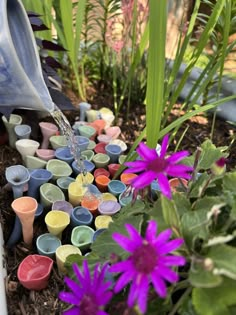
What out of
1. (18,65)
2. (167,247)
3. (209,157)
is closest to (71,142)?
(18,65)

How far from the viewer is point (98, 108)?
1516 mm

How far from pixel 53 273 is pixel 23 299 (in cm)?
7

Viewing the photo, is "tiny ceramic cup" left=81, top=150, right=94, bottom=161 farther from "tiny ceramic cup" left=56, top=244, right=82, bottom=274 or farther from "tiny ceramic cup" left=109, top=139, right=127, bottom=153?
"tiny ceramic cup" left=56, top=244, right=82, bottom=274

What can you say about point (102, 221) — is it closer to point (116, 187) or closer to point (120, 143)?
point (116, 187)

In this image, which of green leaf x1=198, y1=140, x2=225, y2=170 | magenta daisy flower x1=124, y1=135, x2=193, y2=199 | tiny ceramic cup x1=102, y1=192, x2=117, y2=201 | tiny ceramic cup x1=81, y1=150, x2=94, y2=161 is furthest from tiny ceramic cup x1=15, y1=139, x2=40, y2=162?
magenta daisy flower x1=124, y1=135, x2=193, y2=199

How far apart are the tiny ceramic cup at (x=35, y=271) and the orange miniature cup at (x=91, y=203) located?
168mm

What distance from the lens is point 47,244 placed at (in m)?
0.96

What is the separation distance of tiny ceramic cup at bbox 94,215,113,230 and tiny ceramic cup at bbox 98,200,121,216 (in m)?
0.01

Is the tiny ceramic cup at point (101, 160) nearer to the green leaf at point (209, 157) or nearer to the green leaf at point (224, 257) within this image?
the green leaf at point (209, 157)

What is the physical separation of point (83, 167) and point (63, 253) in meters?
0.28

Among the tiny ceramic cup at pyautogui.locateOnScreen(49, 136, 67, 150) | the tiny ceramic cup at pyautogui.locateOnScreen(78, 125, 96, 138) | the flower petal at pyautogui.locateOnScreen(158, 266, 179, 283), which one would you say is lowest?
the tiny ceramic cup at pyautogui.locateOnScreen(78, 125, 96, 138)

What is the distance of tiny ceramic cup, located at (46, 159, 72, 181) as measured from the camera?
44.0 inches

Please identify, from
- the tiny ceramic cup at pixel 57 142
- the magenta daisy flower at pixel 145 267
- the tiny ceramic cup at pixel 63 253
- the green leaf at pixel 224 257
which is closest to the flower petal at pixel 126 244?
the magenta daisy flower at pixel 145 267

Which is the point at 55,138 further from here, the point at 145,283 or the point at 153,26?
the point at 145,283
